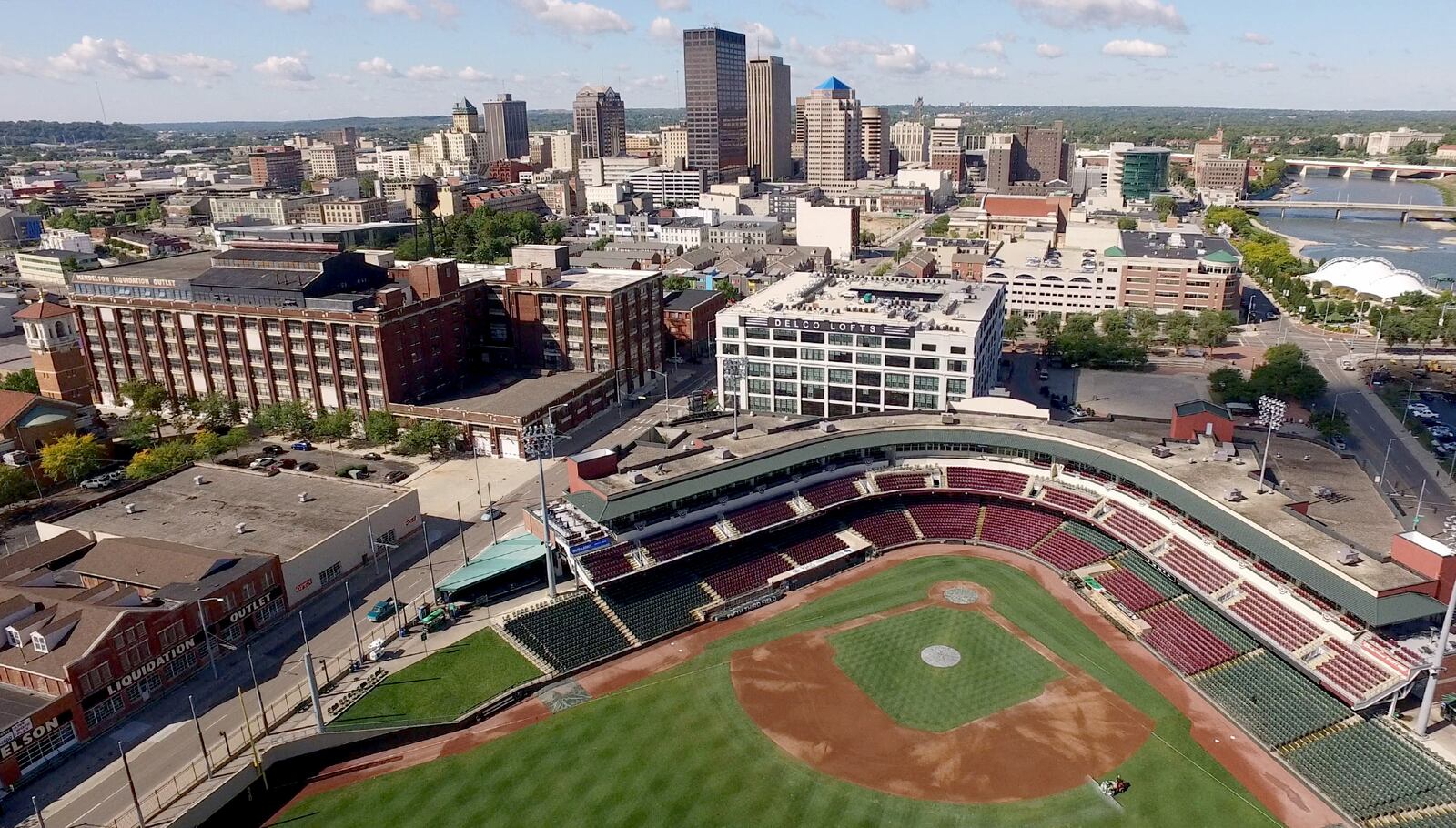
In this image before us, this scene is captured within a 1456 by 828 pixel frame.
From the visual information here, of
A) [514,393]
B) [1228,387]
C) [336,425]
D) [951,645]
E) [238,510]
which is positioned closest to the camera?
[951,645]

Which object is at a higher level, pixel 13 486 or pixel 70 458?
pixel 70 458

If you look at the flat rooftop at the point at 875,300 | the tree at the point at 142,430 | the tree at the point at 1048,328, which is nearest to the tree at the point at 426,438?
the tree at the point at 142,430

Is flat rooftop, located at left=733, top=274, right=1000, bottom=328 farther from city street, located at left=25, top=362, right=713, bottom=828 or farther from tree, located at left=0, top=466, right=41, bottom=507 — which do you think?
tree, located at left=0, top=466, right=41, bottom=507

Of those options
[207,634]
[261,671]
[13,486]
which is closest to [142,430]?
[13,486]

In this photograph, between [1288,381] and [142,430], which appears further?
[1288,381]

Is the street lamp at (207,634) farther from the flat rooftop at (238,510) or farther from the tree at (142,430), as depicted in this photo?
the tree at (142,430)

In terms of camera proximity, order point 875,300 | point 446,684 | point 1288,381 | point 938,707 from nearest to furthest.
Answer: point 938,707 → point 446,684 → point 875,300 → point 1288,381

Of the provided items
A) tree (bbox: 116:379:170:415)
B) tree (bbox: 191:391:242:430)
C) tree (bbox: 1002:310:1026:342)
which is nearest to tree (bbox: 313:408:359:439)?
tree (bbox: 191:391:242:430)

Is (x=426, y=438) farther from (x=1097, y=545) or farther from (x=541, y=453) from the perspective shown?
(x=1097, y=545)
